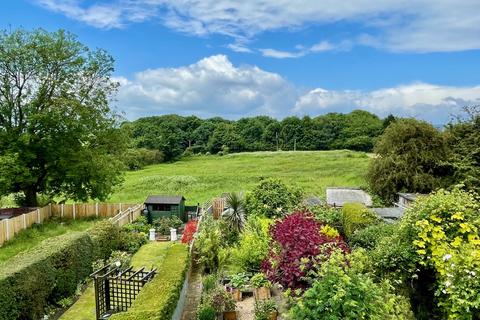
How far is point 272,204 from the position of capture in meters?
20.6

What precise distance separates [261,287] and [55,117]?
1817 cm

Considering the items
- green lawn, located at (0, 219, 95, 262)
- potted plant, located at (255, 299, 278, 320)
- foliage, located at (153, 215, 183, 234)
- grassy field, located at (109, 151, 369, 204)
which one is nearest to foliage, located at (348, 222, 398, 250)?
potted plant, located at (255, 299, 278, 320)

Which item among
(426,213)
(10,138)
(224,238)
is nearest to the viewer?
(426,213)

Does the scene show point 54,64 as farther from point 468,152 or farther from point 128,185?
point 468,152

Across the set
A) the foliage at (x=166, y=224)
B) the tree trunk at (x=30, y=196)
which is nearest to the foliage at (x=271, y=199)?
the foliage at (x=166, y=224)

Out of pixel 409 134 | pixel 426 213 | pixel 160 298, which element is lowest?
pixel 160 298

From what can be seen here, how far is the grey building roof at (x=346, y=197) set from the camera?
23938mm

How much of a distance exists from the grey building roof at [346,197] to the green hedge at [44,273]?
13.3 meters

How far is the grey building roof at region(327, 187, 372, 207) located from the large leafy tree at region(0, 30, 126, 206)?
14950 millimetres

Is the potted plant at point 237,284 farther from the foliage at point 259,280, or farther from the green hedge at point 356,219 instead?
the green hedge at point 356,219

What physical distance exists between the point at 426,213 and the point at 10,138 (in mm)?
24072

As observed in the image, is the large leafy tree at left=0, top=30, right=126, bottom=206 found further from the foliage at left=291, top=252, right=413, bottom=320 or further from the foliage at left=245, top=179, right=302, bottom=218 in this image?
the foliage at left=291, top=252, right=413, bottom=320

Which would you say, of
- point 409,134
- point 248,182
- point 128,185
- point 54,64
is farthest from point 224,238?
point 128,185

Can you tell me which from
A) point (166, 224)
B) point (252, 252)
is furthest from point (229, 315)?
point (166, 224)
